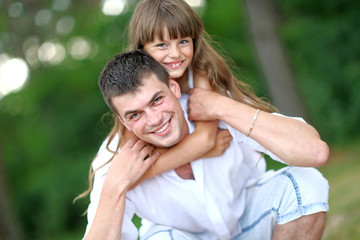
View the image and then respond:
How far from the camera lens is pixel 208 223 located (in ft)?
9.29

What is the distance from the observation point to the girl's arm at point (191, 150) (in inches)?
108

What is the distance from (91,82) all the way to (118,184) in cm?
1109

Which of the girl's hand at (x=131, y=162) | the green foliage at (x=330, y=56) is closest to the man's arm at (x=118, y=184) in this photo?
the girl's hand at (x=131, y=162)

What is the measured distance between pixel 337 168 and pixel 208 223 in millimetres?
5341

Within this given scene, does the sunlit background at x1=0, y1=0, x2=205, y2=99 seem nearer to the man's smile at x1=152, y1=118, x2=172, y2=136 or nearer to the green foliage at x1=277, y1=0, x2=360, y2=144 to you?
the green foliage at x1=277, y1=0, x2=360, y2=144

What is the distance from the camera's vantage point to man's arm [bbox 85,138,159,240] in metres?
2.53

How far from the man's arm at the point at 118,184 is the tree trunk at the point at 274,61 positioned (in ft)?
20.1

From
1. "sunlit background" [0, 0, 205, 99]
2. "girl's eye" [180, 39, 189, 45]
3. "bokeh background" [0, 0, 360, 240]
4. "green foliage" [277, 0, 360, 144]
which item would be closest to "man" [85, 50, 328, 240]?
"girl's eye" [180, 39, 189, 45]

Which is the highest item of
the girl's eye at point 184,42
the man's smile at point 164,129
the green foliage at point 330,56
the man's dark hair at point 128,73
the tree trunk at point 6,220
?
the girl's eye at point 184,42

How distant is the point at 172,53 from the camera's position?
285cm

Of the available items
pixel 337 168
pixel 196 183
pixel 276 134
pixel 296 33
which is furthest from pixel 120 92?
pixel 296 33

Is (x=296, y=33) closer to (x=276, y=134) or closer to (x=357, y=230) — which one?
(x=357, y=230)

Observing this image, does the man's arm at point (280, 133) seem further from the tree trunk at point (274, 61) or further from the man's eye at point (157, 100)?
the tree trunk at point (274, 61)

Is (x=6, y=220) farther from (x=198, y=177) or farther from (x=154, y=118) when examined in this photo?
(x=154, y=118)
